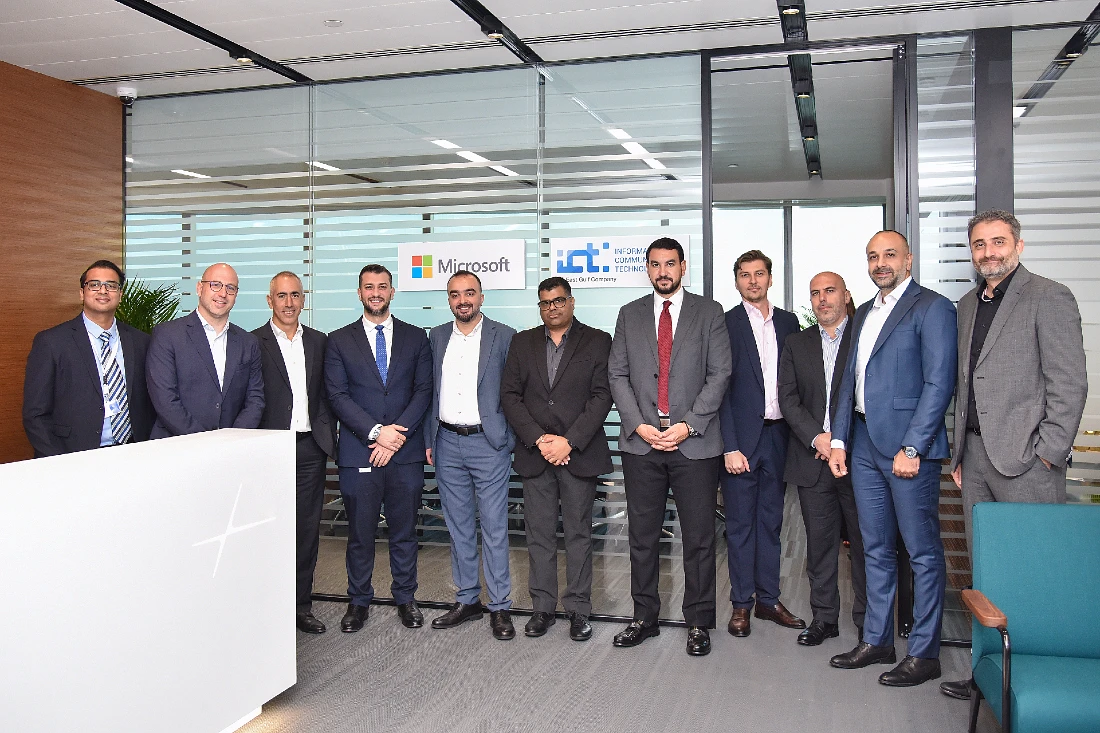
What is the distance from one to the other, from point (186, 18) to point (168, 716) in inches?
148

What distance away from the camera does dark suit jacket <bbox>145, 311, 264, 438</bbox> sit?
4398 millimetres

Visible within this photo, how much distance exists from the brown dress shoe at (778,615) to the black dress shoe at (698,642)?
0.55 meters

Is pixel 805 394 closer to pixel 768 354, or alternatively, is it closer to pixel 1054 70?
pixel 768 354

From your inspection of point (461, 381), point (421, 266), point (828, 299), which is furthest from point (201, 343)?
point (828, 299)

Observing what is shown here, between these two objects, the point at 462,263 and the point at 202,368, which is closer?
the point at 202,368

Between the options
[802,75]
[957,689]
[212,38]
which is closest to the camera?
[957,689]

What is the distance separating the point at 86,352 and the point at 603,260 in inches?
116

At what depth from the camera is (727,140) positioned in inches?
347

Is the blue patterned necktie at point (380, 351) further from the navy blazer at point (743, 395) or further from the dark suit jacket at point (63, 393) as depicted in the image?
the navy blazer at point (743, 395)

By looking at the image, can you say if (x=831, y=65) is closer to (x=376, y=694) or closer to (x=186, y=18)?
(x=186, y=18)

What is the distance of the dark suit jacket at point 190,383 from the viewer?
4398 millimetres

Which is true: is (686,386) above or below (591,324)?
below

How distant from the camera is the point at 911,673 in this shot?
13.6 ft

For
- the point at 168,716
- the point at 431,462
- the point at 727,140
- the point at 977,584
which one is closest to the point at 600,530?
the point at 431,462
